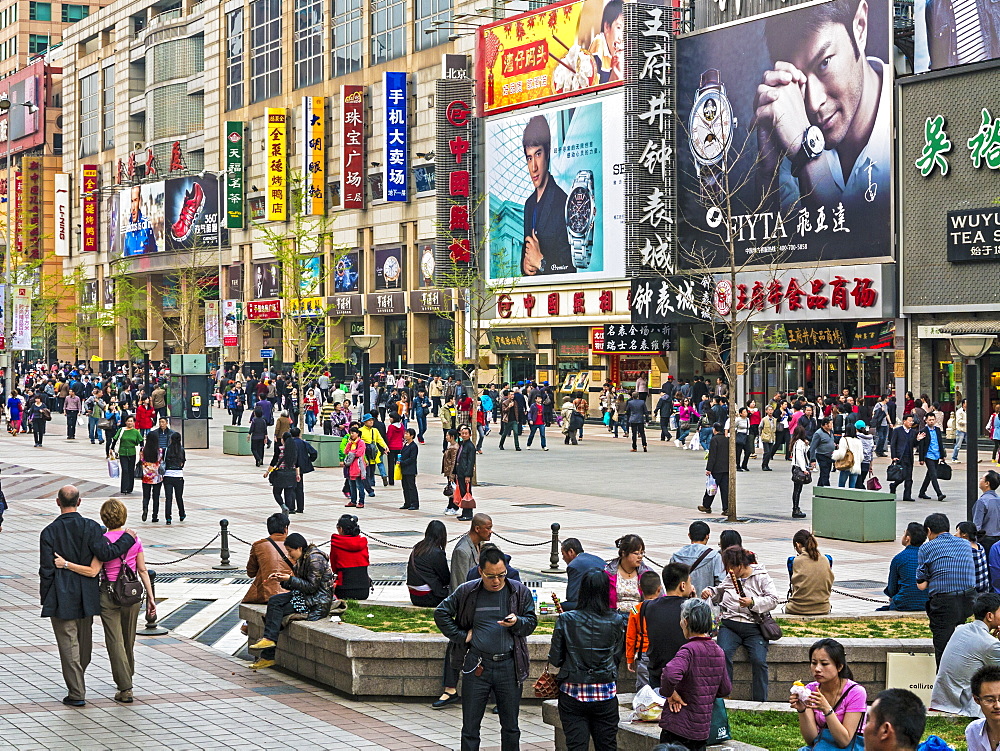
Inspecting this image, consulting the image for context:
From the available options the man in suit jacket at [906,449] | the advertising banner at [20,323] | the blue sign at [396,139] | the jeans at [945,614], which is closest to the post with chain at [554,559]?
the jeans at [945,614]

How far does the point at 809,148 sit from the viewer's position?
47000 millimetres

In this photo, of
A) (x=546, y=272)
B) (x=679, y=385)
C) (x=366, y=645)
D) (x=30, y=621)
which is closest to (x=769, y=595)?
(x=366, y=645)

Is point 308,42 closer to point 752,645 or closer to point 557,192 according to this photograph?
point 557,192

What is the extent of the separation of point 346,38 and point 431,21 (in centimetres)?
839

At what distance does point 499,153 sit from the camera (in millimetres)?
61125

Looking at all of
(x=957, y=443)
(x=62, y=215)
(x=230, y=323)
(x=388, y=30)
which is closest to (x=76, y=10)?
(x=62, y=215)

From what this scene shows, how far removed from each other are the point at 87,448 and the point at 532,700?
32.9 metres

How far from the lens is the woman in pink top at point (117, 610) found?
1186cm

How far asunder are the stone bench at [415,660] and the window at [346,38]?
207ft

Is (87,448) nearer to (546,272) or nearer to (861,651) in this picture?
(546,272)

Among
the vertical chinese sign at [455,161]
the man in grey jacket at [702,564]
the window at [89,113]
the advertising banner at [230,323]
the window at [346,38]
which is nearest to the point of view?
the man in grey jacket at [702,564]

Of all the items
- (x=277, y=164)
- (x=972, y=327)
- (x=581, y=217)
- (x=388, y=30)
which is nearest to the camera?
(x=972, y=327)

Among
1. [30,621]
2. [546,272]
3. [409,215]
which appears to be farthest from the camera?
[409,215]

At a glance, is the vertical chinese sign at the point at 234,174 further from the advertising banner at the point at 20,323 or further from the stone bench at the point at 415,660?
the stone bench at the point at 415,660
